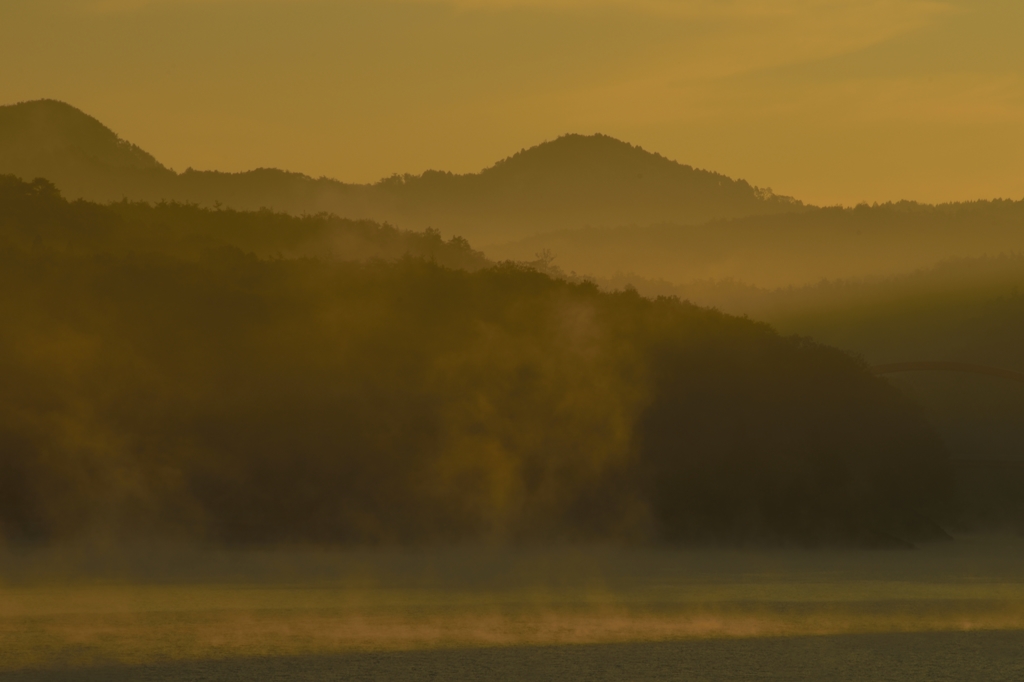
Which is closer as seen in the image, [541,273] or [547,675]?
[547,675]

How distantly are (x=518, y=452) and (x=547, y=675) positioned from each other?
3514 cm

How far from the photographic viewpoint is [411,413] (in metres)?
51.5

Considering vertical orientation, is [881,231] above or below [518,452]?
above

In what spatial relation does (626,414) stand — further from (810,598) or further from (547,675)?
(547,675)

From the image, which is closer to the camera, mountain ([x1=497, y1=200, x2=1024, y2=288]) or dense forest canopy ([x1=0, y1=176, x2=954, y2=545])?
dense forest canopy ([x1=0, y1=176, x2=954, y2=545])

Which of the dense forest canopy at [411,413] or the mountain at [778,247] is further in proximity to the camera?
the mountain at [778,247]

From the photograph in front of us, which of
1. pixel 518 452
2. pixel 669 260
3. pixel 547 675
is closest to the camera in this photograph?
pixel 547 675

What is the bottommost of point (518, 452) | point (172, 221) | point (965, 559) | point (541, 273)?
point (965, 559)

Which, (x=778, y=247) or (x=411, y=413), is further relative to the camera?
(x=778, y=247)

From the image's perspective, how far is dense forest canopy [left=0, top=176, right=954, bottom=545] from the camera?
1797 inches

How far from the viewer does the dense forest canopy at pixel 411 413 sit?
150ft

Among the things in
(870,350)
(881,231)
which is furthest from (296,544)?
(881,231)

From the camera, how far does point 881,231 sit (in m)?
175

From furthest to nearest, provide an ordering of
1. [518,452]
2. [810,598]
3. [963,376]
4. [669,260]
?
[669,260], [963,376], [518,452], [810,598]
